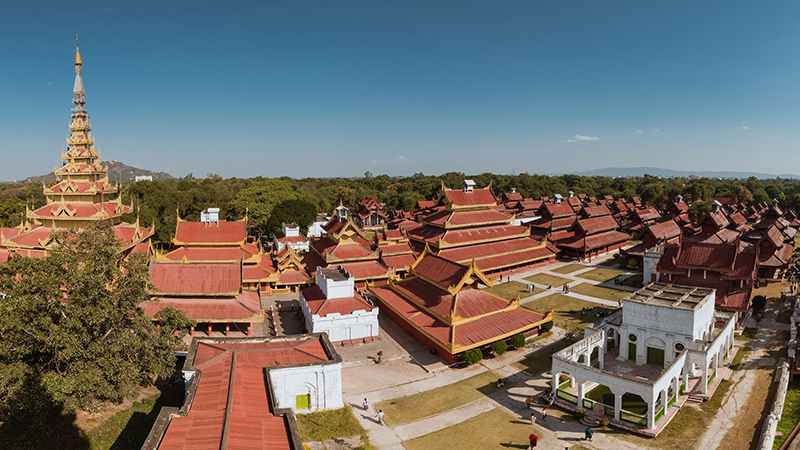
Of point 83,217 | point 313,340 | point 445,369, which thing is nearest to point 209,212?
point 83,217

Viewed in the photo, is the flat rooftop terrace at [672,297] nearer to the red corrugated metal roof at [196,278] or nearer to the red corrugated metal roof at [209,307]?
the red corrugated metal roof at [209,307]

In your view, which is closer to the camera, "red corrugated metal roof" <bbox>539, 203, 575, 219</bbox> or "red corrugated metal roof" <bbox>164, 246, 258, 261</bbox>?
"red corrugated metal roof" <bbox>164, 246, 258, 261</bbox>

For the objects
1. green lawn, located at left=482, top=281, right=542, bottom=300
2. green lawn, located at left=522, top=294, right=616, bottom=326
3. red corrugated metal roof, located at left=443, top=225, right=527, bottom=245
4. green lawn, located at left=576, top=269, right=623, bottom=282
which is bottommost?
green lawn, located at left=522, top=294, right=616, bottom=326

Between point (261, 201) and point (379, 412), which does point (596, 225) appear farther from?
point (261, 201)

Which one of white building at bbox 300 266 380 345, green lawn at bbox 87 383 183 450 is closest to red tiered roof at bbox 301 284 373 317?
white building at bbox 300 266 380 345

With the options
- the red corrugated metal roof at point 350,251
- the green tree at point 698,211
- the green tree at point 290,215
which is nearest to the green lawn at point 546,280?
the red corrugated metal roof at point 350,251

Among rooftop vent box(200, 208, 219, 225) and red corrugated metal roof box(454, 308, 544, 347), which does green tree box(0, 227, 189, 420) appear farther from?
rooftop vent box(200, 208, 219, 225)
